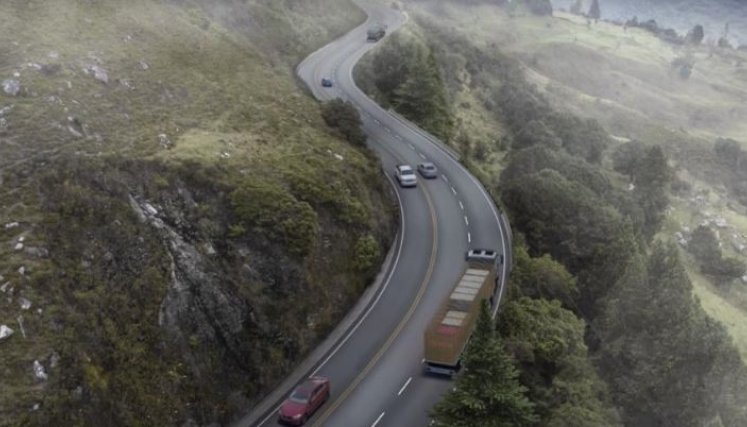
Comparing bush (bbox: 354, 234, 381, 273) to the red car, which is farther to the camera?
bush (bbox: 354, 234, 381, 273)

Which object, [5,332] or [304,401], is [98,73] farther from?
[304,401]

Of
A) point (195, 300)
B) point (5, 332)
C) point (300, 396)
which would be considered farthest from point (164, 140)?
point (300, 396)

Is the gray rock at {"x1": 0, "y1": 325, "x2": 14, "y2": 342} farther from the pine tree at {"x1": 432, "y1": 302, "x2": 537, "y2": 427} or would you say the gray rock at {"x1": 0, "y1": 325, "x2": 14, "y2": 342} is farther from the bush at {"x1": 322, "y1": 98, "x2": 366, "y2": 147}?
the bush at {"x1": 322, "y1": 98, "x2": 366, "y2": 147}

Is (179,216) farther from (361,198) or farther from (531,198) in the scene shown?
(531,198)

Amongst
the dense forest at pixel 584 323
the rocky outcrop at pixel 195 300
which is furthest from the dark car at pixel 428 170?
the rocky outcrop at pixel 195 300

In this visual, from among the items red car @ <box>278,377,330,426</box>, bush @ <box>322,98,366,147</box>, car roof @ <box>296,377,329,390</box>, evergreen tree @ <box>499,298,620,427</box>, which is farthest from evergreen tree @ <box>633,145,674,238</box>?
red car @ <box>278,377,330,426</box>

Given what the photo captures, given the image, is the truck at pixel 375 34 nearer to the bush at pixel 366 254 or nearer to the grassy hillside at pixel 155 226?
the grassy hillside at pixel 155 226

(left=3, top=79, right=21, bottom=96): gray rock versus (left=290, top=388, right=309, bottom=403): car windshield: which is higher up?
(left=3, top=79, right=21, bottom=96): gray rock
